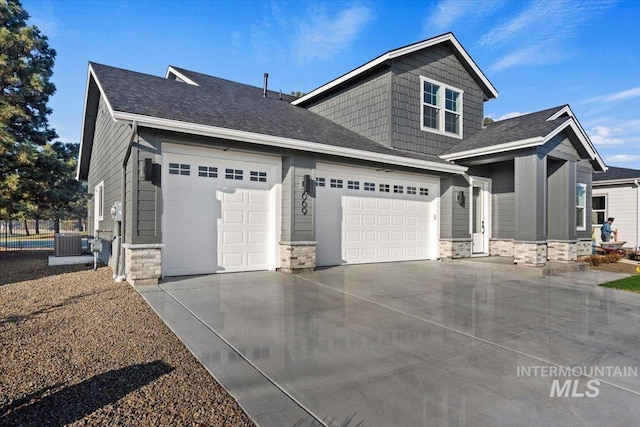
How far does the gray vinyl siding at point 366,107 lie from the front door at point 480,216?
3.72 metres

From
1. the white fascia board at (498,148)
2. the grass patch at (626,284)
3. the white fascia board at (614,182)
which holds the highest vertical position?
the white fascia board at (498,148)

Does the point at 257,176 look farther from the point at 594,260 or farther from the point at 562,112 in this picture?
the point at 594,260

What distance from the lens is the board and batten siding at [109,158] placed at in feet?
24.9

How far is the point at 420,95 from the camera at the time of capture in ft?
36.6

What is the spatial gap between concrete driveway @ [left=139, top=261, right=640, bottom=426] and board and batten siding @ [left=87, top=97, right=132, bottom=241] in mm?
3133

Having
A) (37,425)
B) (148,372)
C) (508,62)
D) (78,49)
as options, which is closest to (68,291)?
(148,372)

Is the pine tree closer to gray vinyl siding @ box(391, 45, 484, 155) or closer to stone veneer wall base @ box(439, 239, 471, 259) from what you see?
gray vinyl siding @ box(391, 45, 484, 155)

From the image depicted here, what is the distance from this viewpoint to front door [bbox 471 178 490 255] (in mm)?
11625

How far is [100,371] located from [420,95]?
432 inches

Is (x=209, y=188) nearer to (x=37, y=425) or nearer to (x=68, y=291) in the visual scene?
(x=68, y=291)

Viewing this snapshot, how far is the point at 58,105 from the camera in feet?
53.9

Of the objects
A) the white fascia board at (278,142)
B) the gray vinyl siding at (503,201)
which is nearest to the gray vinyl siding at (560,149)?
the gray vinyl siding at (503,201)

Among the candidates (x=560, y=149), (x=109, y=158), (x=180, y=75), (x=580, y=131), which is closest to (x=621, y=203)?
(x=580, y=131)

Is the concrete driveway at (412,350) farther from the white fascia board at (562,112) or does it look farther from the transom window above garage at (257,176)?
the white fascia board at (562,112)
